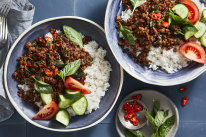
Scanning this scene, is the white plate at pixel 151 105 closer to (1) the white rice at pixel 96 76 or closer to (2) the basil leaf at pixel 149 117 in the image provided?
(2) the basil leaf at pixel 149 117

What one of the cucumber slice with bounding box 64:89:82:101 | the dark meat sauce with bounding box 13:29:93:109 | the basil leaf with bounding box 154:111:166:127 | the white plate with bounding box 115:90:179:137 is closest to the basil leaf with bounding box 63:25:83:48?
the dark meat sauce with bounding box 13:29:93:109

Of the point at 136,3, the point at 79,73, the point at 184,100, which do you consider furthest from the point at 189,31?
the point at 79,73

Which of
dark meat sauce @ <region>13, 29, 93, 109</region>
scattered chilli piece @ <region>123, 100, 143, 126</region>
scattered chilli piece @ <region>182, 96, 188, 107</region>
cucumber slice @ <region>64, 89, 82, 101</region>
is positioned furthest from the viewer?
scattered chilli piece @ <region>182, 96, 188, 107</region>

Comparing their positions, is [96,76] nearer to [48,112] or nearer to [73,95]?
[73,95]

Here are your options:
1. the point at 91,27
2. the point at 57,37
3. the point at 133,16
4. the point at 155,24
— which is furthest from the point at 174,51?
the point at 57,37

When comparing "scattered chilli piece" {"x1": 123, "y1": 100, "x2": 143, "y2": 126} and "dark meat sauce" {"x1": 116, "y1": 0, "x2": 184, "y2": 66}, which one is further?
"scattered chilli piece" {"x1": 123, "y1": 100, "x2": 143, "y2": 126}

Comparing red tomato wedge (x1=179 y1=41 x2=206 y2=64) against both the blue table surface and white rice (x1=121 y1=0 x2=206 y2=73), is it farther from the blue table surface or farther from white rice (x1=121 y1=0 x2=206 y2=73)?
the blue table surface

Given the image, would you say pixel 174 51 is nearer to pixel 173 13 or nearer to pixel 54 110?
pixel 173 13
